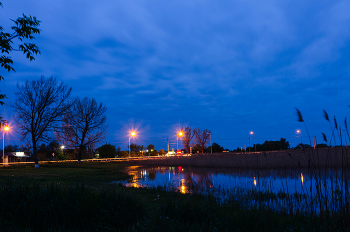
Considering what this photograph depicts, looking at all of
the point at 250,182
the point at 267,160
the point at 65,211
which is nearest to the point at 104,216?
the point at 65,211

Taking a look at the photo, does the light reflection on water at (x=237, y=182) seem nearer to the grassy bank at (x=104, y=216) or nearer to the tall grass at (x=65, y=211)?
the grassy bank at (x=104, y=216)

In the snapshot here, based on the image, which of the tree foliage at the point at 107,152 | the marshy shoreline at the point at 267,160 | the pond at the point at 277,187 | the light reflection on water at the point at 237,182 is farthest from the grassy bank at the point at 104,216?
the tree foliage at the point at 107,152

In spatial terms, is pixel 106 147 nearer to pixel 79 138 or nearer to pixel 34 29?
pixel 79 138

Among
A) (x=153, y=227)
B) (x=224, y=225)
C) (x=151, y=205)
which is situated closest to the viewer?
(x=153, y=227)

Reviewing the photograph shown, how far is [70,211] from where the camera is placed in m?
6.12

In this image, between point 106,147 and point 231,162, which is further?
point 106,147

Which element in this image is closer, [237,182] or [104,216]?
[104,216]

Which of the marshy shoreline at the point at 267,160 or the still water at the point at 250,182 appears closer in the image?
the still water at the point at 250,182

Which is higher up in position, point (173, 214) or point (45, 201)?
point (45, 201)

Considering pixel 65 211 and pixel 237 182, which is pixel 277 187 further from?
pixel 65 211

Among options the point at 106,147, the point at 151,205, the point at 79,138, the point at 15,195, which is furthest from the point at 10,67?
the point at 106,147

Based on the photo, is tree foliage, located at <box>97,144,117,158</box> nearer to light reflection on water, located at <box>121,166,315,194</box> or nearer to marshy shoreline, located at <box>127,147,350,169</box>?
marshy shoreline, located at <box>127,147,350,169</box>

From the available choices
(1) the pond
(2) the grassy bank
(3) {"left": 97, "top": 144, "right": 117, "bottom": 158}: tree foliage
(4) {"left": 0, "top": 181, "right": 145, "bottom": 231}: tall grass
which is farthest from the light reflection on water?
(3) {"left": 97, "top": 144, "right": 117, "bottom": 158}: tree foliage

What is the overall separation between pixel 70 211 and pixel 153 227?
2.69 metres
